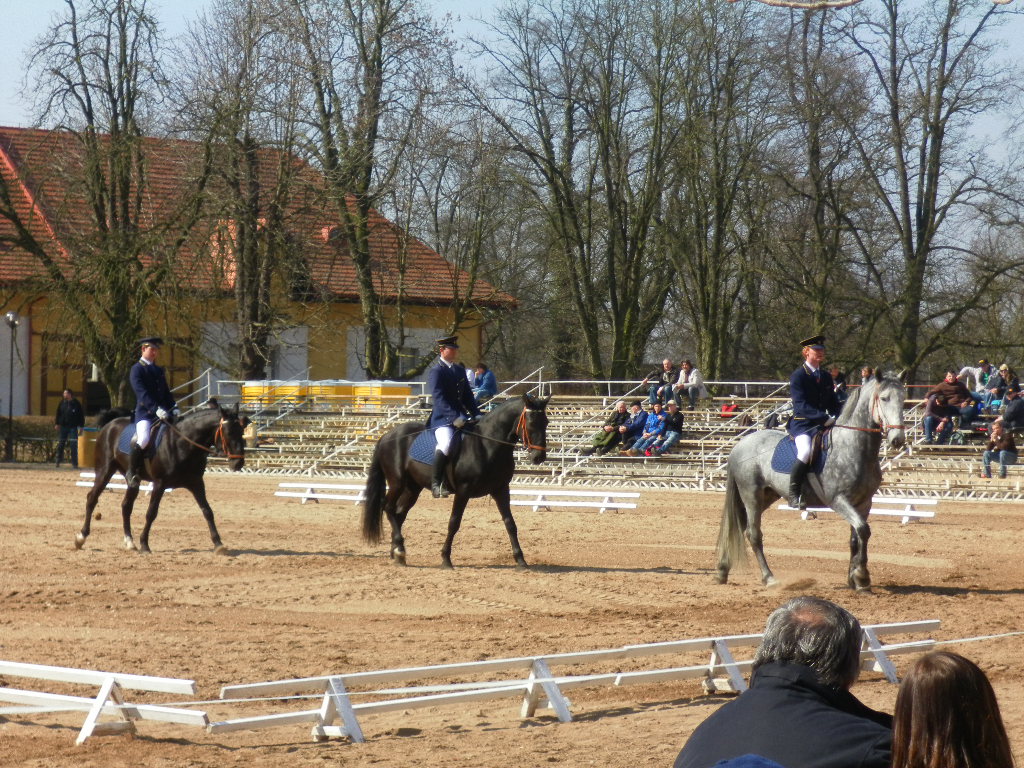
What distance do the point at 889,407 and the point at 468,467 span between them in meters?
4.69

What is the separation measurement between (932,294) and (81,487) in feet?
75.8

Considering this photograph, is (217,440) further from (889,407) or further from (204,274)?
(204,274)

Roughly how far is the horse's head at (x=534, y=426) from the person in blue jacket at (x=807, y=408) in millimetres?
2669

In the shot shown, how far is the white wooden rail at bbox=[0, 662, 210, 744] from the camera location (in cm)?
699

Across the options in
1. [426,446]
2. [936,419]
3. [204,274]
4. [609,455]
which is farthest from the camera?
[204,274]

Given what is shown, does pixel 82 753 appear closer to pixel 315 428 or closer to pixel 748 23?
pixel 315 428

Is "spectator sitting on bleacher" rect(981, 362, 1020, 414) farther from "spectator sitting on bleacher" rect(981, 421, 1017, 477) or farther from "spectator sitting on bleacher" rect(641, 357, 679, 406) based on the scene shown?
"spectator sitting on bleacher" rect(641, 357, 679, 406)

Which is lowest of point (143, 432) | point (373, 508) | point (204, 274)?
point (373, 508)

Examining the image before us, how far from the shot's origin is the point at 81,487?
2653 cm

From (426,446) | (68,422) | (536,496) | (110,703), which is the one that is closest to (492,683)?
(110,703)

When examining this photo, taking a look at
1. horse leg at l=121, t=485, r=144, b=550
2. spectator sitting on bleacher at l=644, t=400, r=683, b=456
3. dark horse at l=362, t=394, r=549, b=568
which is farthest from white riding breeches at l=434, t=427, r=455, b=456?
spectator sitting on bleacher at l=644, t=400, r=683, b=456

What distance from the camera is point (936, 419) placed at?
1081 inches

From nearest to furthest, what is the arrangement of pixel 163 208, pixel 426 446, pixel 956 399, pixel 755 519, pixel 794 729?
pixel 794 729, pixel 755 519, pixel 426 446, pixel 956 399, pixel 163 208

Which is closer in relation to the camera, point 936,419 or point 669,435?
point 936,419
